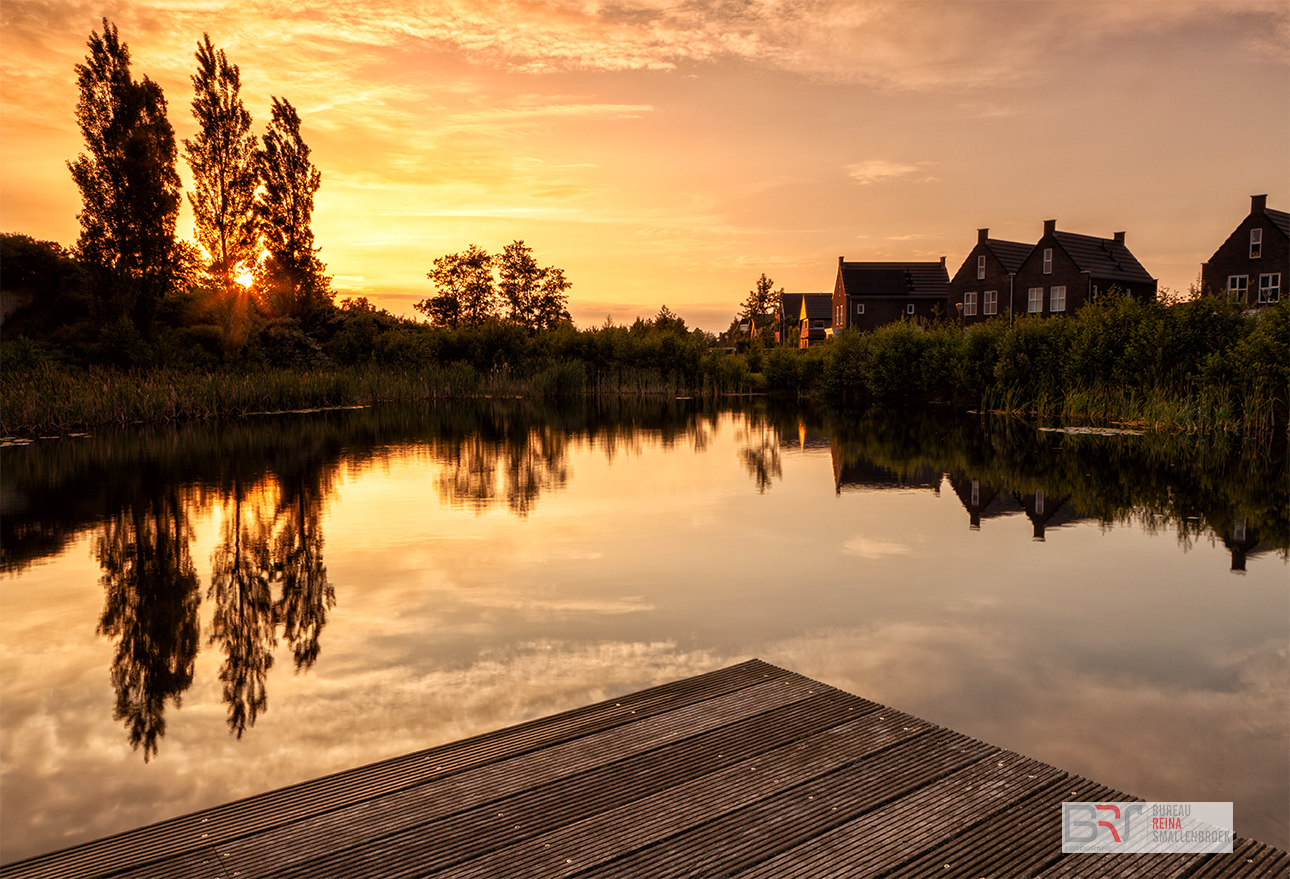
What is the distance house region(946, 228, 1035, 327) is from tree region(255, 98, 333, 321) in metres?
39.9

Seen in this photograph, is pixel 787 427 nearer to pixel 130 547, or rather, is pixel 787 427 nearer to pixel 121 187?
pixel 130 547

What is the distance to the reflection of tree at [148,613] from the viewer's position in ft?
16.2

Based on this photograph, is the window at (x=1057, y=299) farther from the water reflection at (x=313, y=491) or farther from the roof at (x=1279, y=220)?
the water reflection at (x=313, y=491)

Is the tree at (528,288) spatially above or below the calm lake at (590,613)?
above

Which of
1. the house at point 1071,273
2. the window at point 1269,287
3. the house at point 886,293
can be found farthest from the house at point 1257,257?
the house at point 886,293

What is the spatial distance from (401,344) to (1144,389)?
34.5 meters

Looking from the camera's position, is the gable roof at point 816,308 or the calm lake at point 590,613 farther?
the gable roof at point 816,308

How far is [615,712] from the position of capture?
449 centimetres

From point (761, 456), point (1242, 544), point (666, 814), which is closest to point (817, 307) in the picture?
point (761, 456)

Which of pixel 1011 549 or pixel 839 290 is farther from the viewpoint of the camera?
pixel 839 290

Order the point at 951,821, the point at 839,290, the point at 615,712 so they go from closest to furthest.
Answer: the point at 951,821, the point at 615,712, the point at 839,290

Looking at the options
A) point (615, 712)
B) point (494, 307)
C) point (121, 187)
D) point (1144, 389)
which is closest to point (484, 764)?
point (615, 712)

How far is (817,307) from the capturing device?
8531 centimetres

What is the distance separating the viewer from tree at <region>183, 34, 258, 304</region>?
122 ft
